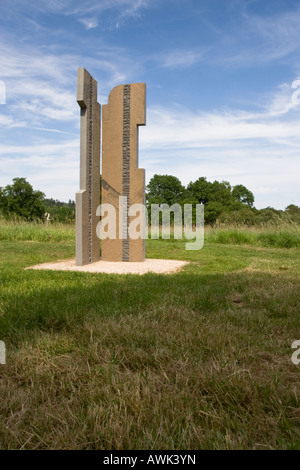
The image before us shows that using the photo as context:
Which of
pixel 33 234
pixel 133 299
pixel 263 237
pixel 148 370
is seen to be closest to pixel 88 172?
pixel 133 299

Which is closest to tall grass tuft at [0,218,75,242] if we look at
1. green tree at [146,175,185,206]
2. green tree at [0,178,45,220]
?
green tree at [0,178,45,220]

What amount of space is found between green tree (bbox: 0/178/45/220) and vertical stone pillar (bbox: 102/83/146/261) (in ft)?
104

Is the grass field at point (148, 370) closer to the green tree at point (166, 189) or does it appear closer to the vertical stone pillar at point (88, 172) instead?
the vertical stone pillar at point (88, 172)

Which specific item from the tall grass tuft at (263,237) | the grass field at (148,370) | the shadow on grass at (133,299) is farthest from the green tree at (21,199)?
the grass field at (148,370)

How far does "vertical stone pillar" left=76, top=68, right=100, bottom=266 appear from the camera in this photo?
590 centimetres

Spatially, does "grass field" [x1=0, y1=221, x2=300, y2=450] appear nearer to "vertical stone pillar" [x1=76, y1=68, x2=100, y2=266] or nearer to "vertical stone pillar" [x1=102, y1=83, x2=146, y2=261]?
"vertical stone pillar" [x1=76, y1=68, x2=100, y2=266]

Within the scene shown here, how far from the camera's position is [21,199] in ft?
122

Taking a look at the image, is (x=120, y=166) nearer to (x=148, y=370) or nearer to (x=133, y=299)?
(x=133, y=299)

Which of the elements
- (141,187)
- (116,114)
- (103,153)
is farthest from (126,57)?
(141,187)

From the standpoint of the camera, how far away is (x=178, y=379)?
152cm

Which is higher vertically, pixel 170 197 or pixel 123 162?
pixel 170 197

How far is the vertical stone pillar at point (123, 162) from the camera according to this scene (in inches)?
264

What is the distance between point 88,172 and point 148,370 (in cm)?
498
